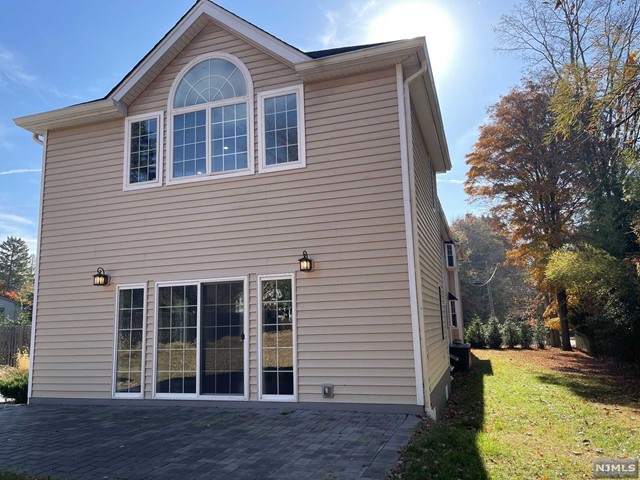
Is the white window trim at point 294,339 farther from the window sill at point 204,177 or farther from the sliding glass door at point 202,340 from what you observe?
the window sill at point 204,177

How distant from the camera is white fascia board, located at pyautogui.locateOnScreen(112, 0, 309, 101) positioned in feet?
24.1

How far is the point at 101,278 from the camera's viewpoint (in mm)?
8062

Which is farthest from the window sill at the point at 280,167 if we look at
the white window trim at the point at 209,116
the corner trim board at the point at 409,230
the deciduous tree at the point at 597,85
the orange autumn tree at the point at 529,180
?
the orange autumn tree at the point at 529,180

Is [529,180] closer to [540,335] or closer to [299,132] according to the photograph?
[540,335]

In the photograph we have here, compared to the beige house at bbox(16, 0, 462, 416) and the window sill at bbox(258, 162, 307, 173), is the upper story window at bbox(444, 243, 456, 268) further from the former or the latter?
the window sill at bbox(258, 162, 307, 173)

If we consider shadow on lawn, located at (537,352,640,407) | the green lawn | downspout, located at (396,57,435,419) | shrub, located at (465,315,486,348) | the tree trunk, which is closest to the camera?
the green lawn

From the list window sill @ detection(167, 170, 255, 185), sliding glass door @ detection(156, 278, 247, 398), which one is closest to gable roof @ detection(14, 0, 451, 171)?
window sill @ detection(167, 170, 255, 185)

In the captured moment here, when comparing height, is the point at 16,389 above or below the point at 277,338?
below

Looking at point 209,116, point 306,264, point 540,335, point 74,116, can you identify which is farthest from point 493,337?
point 74,116

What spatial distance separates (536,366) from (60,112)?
1537 centimetres

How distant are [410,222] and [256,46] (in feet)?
13.9

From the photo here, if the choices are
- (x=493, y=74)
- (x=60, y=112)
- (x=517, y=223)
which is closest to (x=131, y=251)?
(x=60, y=112)

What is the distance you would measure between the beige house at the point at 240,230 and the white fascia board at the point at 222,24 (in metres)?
0.02

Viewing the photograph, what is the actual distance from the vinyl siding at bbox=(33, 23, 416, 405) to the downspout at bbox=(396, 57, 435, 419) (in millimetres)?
94
